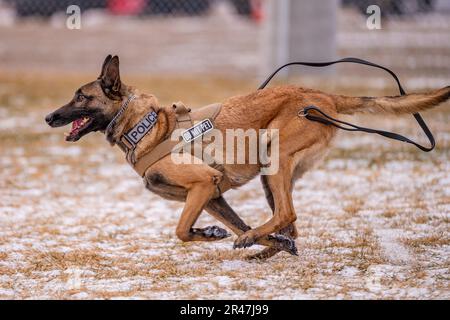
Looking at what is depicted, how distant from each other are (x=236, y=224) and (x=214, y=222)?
1060 mm

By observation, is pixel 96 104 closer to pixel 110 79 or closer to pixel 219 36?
pixel 110 79

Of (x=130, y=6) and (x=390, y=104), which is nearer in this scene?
(x=390, y=104)

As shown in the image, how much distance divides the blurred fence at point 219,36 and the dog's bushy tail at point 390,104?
7.08 meters

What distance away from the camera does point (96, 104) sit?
5.04 m

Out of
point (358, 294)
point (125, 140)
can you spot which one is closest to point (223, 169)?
point (125, 140)

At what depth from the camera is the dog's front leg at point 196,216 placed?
484 centimetres

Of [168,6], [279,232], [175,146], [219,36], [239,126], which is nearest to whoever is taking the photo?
[175,146]

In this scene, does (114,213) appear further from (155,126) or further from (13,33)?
(13,33)

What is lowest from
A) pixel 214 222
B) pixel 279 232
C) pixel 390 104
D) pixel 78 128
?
pixel 214 222

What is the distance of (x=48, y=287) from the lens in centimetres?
452

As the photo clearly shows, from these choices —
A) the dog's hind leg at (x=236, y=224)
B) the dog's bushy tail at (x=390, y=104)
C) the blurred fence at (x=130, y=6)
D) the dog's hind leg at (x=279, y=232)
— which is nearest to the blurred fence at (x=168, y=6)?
the blurred fence at (x=130, y=6)

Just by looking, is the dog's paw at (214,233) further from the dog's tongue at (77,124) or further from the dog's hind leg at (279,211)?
the dog's tongue at (77,124)

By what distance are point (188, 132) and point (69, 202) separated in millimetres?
2204

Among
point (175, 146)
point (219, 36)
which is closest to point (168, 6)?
point (219, 36)
